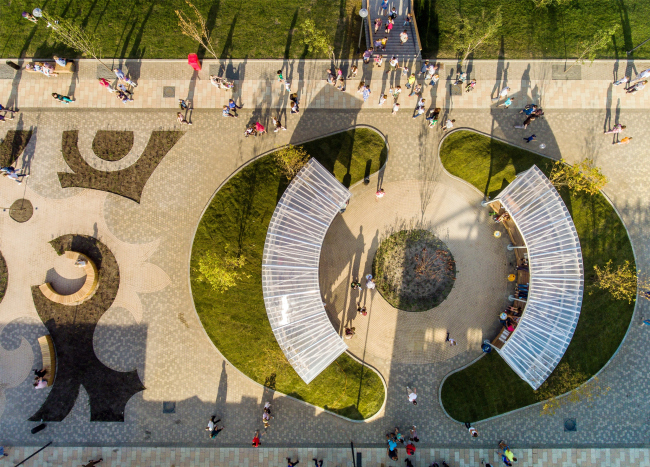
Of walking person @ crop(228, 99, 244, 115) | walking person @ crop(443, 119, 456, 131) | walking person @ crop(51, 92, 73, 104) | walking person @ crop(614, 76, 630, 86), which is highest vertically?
walking person @ crop(614, 76, 630, 86)

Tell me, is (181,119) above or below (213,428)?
above

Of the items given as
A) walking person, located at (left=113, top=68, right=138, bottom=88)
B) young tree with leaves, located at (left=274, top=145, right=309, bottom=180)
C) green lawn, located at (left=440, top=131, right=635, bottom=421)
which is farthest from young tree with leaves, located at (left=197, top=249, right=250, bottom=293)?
green lawn, located at (left=440, top=131, right=635, bottom=421)

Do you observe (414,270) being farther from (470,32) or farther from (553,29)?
(553,29)

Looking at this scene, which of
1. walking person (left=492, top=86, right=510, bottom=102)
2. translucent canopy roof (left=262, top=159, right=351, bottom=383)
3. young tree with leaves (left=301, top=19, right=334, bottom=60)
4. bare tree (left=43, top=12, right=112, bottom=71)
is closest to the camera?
translucent canopy roof (left=262, top=159, right=351, bottom=383)

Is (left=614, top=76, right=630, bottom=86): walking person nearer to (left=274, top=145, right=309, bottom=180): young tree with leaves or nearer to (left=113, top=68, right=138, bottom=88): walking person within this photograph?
(left=274, top=145, right=309, bottom=180): young tree with leaves

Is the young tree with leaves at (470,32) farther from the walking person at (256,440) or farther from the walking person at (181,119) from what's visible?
the walking person at (256,440)

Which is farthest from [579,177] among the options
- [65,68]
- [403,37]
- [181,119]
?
[65,68]
